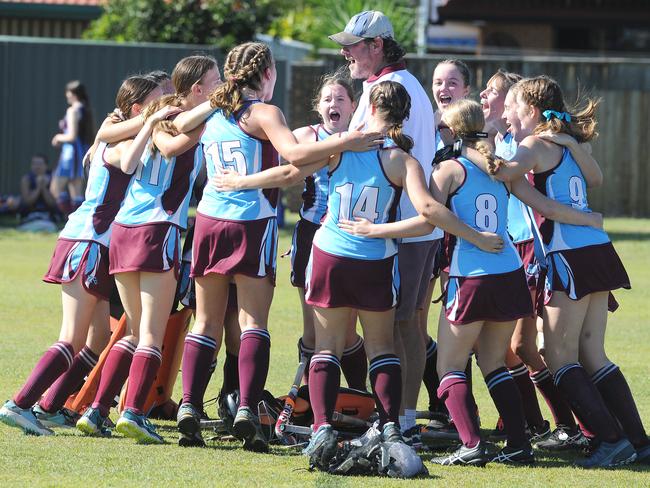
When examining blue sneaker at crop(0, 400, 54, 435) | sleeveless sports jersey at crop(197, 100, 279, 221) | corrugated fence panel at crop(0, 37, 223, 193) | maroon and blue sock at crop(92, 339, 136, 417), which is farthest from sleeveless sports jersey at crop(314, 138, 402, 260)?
corrugated fence panel at crop(0, 37, 223, 193)

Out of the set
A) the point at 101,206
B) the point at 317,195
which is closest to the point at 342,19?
the point at 317,195

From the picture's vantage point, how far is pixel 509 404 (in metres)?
6.05

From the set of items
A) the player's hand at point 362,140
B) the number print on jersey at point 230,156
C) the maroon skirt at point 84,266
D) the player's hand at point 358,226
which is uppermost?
the player's hand at point 362,140

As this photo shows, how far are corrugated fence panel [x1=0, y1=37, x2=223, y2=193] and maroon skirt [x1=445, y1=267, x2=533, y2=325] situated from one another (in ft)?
47.3

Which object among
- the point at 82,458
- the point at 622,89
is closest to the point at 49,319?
the point at 82,458

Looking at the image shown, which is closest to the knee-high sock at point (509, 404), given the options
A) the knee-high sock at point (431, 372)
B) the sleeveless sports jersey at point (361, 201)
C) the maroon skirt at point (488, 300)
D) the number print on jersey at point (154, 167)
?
the maroon skirt at point (488, 300)

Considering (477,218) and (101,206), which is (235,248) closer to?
(101,206)

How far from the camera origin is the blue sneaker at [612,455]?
6125mm

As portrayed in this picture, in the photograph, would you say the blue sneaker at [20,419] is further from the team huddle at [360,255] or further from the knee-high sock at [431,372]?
the knee-high sock at [431,372]

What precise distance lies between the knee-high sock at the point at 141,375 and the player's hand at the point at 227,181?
94 centimetres

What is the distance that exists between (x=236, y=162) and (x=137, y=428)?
147cm

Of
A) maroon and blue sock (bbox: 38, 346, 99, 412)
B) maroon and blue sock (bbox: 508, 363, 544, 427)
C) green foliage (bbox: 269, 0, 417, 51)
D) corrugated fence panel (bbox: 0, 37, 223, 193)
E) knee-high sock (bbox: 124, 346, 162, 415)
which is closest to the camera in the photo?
knee-high sock (bbox: 124, 346, 162, 415)

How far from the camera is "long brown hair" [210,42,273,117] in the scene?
6207 millimetres

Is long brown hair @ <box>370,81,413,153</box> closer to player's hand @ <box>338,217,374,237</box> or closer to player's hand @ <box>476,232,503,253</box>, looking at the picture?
player's hand @ <box>338,217,374,237</box>
